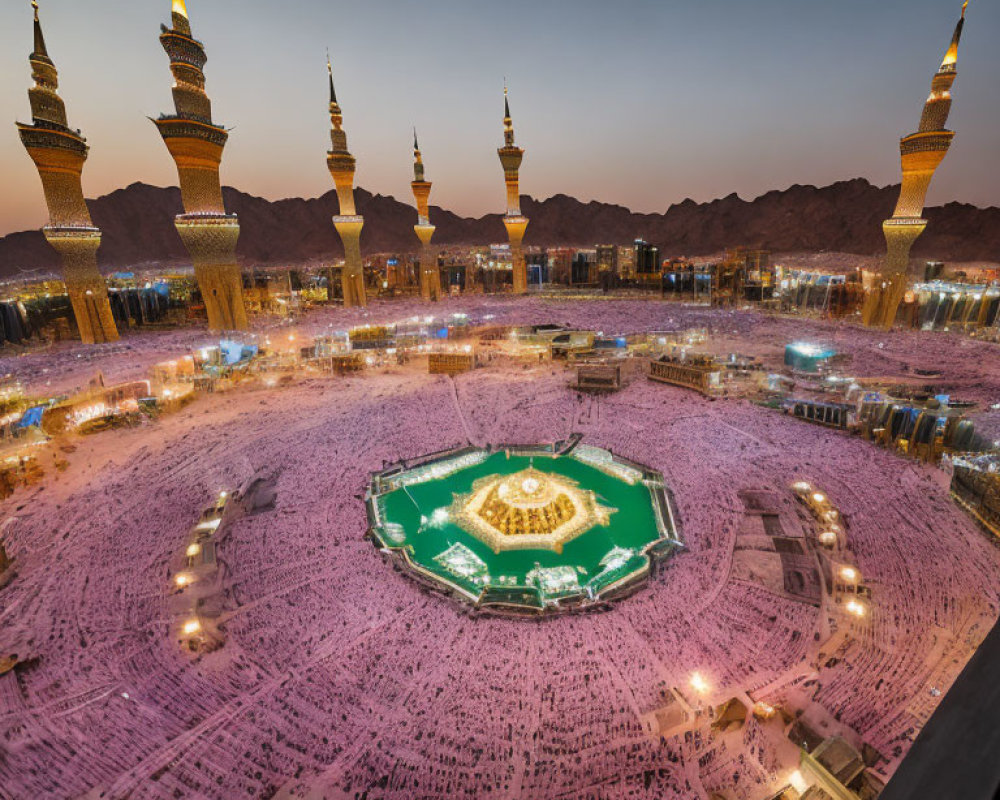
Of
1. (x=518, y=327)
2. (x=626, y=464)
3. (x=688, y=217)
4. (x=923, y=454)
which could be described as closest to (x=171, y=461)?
(x=626, y=464)

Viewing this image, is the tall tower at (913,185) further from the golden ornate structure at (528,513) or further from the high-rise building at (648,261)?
the high-rise building at (648,261)

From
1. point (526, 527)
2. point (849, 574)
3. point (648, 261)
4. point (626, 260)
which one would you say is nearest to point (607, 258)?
point (626, 260)

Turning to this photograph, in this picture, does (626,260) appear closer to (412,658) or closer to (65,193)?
(65,193)

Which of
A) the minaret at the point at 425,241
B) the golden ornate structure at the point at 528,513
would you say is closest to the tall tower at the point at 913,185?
the golden ornate structure at the point at 528,513

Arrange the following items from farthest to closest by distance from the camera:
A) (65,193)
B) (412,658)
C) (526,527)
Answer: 1. (65,193)
2. (526,527)
3. (412,658)

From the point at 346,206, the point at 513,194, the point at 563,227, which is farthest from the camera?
the point at 563,227

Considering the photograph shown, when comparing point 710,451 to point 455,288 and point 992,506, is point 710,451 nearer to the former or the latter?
point 992,506

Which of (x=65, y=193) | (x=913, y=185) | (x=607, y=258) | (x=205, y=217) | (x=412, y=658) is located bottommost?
(x=412, y=658)
